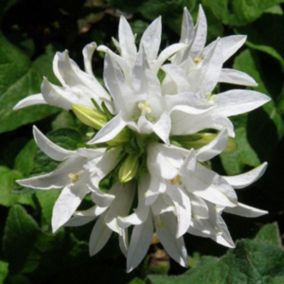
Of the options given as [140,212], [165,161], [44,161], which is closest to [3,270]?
[44,161]

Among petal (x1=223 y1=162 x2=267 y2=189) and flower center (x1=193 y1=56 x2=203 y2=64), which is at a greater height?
flower center (x1=193 y1=56 x2=203 y2=64)

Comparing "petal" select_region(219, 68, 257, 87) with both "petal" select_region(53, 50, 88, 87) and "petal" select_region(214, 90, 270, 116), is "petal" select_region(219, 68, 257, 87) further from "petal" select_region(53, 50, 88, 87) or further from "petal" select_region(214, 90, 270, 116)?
"petal" select_region(53, 50, 88, 87)

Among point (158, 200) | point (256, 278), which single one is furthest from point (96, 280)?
point (158, 200)

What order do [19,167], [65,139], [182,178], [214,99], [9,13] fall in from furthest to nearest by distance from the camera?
[9,13]
[19,167]
[65,139]
[214,99]
[182,178]

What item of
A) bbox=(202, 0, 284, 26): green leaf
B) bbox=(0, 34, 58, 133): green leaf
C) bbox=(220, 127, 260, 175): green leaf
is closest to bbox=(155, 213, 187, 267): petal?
bbox=(220, 127, 260, 175): green leaf

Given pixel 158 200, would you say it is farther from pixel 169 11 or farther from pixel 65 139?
pixel 169 11

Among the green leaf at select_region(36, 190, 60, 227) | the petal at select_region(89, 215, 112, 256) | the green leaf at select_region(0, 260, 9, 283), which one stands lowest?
the green leaf at select_region(0, 260, 9, 283)

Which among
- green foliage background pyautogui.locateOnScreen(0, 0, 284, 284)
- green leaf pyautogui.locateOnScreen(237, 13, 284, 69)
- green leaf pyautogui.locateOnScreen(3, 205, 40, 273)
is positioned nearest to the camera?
green foliage background pyautogui.locateOnScreen(0, 0, 284, 284)
